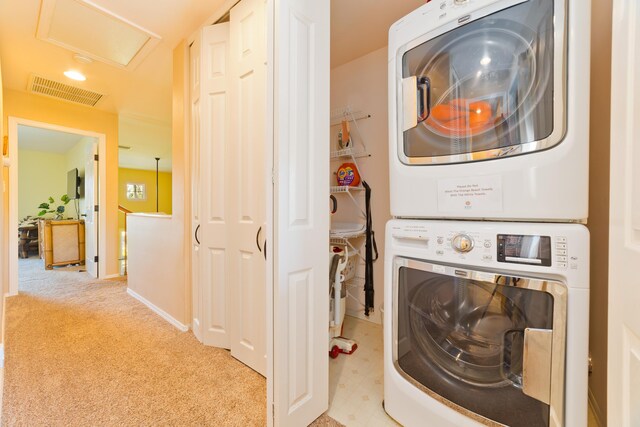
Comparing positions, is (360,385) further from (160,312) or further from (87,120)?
(87,120)

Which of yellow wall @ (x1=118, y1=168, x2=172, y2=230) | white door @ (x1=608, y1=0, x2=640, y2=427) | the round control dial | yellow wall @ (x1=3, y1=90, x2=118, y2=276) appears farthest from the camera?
yellow wall @ (x1=118, y1=168, x2=172, y2=230)

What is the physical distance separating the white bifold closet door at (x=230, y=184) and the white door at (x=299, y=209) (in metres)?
0.46

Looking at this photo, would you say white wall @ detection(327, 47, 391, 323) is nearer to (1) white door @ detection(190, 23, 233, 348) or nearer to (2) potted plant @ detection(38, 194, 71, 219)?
(1) white door @ detection(190, 23, 233, 348)

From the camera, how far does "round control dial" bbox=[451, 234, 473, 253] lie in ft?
3.15

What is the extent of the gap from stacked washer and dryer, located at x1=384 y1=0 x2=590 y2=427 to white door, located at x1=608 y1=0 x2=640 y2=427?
Result: 0.62 feet

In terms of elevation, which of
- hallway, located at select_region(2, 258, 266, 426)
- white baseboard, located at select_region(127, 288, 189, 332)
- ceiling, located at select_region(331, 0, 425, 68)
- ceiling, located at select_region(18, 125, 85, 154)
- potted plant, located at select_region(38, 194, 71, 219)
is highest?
ceiling, located at select_region(331, 0, 425, 68)

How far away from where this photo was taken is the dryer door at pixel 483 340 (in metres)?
0.85

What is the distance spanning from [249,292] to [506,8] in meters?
1.79

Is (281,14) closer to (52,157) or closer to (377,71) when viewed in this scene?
(377,71)

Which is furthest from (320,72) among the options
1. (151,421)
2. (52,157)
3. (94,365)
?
(52,157)

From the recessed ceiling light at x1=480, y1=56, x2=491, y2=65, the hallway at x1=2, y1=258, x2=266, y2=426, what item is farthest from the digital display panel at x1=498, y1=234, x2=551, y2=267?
the hallway at x1=2, y1=258, x2=266, y2=426

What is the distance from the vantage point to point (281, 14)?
1.04 meters

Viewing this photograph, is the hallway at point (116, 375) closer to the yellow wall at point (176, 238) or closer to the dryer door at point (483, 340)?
the yellow wall at point (176, 238)

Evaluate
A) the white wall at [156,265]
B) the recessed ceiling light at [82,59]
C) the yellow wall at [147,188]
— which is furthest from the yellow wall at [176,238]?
the yellow wall at [147,188]
